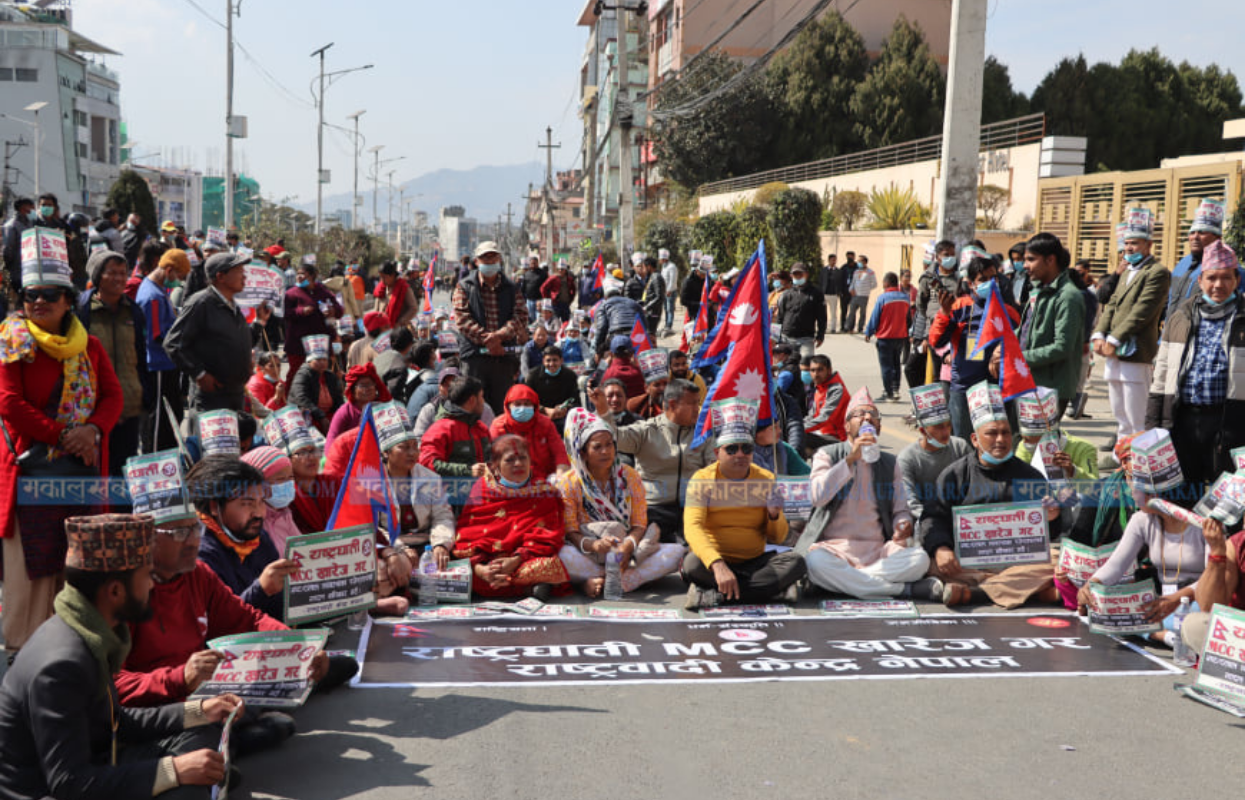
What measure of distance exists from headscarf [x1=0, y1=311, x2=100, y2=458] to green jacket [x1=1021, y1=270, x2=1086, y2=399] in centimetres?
644

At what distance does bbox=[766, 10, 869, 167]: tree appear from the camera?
151 ft

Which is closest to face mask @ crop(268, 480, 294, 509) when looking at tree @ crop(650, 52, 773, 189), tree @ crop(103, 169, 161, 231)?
tree @ crop(650, 52, 773, 189)

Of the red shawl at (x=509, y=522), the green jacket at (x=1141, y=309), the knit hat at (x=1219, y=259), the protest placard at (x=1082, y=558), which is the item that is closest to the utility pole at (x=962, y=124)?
the green jacket at (x=1141, y=309)

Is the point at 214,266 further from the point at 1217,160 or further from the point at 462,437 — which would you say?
the point at 1217,160

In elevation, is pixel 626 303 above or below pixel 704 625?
above

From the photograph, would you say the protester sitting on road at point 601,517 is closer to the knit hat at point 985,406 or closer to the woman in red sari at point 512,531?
the woman in red sari at point 512,531

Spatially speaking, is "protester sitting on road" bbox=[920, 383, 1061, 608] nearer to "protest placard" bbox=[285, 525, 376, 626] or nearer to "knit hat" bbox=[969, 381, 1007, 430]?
"knit hat" bbox=[969, 381, 1007, 430]

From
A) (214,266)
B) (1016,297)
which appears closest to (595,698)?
(214,266)

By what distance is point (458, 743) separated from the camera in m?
4.84

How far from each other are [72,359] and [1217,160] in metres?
18.3

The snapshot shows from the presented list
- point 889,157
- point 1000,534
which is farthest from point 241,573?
point 889,157

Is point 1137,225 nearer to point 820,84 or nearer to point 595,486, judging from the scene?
point 595,486

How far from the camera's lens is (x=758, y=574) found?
274 inches

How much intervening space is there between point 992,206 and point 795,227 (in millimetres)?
5140
